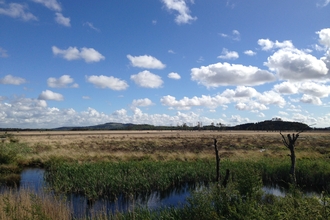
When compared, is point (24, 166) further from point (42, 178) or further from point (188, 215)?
point (188, 215)

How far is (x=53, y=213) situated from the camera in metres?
9.88

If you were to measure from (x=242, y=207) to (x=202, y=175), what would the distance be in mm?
12339

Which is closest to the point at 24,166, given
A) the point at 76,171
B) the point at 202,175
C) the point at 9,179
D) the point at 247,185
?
the point at 9,179

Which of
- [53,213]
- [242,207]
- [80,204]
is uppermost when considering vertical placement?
[242,207]

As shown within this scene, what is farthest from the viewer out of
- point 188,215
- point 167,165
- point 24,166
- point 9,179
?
point 24,166

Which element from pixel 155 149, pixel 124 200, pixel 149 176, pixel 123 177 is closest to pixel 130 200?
pixel 124 200

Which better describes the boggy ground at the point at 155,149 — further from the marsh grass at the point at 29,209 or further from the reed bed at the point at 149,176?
the marsh grass at the point at 29,209

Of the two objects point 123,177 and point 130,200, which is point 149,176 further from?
point 130,200

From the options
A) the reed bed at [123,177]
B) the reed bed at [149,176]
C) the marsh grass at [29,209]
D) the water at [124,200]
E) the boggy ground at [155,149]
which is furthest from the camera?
the boggy ground at [155,149]

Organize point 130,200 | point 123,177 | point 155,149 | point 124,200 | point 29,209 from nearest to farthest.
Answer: point 29,209, point 130,200, point 124,200, point 123,177, point 155,149

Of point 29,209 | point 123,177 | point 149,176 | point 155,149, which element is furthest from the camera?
point 155,149

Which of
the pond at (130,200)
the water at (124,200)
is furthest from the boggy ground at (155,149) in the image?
the water at (124,200)

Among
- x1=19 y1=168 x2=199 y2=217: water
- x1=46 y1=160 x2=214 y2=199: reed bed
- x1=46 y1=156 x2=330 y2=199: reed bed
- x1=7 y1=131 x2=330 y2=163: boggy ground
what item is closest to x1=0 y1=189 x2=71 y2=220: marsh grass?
x1=19 y1=168 x2=199 y2=217: water

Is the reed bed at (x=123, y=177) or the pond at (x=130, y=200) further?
the reed bed at (x=123, y=177)
